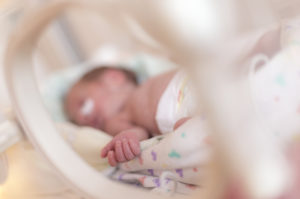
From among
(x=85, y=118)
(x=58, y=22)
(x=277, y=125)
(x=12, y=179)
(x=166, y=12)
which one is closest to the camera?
(x=166, y=12)

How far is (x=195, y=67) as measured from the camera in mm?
296

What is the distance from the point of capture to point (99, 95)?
105 centimetres

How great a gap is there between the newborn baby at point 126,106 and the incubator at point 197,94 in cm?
5

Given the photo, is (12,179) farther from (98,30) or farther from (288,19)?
(98,30)

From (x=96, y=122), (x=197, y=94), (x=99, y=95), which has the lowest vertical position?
(x=197, y=94)

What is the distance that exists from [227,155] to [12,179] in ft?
1.67

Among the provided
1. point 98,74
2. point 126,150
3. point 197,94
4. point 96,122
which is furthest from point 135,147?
point 98,74

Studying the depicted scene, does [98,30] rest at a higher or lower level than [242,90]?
higher

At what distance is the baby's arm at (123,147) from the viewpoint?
0.58 m

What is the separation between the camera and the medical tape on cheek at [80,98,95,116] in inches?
41.1

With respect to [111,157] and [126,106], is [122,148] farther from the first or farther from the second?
[126,106]

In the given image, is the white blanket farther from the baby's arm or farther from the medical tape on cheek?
the medical tape on cheek

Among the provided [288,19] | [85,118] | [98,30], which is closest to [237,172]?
[288,19]

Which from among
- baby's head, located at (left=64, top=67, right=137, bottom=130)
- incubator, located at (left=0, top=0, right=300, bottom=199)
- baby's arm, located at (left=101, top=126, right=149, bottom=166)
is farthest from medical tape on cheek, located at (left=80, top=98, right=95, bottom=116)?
baby's arm, located at (left=101, top=126, right=149, bottom=166)
